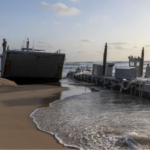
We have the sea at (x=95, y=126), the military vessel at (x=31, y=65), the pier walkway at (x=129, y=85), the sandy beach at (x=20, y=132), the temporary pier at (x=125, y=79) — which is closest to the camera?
the sandy beach at (x=20, y=132)

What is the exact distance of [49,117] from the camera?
6523mm

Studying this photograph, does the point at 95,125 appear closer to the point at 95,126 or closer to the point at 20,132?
the point at 95,126

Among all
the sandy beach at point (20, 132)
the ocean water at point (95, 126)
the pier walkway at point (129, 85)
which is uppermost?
the pier walkway at point (129, 85)

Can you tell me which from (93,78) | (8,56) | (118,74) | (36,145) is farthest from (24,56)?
(36,145)

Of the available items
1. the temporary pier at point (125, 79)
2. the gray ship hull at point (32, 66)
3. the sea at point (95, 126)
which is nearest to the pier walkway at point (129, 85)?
the temporary pier at point (125, 79)

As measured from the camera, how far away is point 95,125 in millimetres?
5656

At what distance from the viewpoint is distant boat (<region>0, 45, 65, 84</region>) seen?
1688 cm

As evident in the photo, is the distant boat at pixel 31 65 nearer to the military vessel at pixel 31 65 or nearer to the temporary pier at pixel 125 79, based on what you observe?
the military vessel at pixel 31 65

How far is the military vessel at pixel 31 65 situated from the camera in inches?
664

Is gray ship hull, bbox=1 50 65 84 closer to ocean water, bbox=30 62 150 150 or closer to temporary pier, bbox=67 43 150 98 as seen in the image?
temporary pier, bbox=67 43 150 98

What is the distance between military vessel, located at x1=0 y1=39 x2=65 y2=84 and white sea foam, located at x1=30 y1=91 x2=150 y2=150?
9.71 metres

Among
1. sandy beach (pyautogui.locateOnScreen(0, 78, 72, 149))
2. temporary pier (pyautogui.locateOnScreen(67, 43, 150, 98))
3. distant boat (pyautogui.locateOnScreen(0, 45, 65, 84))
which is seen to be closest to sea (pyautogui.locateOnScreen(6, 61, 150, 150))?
sandy beach (pyautogui.locateOnScreen(0, 78, 72, 149))

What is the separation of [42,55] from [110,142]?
44.4ft

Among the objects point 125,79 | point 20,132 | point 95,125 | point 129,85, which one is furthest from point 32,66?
point 20,132
